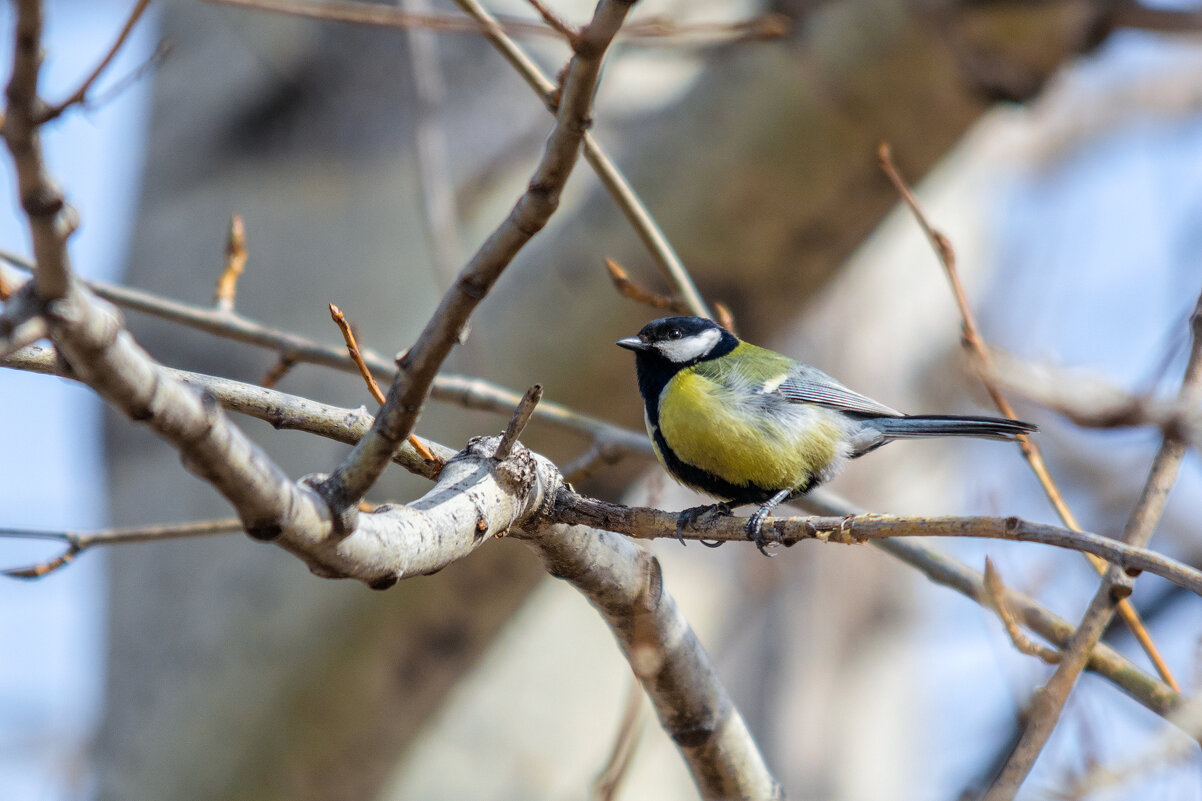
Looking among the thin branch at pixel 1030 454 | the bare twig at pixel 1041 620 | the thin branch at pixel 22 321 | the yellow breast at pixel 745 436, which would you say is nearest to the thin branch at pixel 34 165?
the thin branch at pixel 22 321

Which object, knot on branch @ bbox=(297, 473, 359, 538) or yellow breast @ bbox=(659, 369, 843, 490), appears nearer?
knot on branch @ bbox=(297, 473, 359, 538)

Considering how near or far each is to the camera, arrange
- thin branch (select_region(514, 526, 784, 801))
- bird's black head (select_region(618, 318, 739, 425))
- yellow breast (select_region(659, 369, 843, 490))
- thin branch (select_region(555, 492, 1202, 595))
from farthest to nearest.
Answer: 1. bird's black head (select_region(618, 318, 739, 425))
2. yellow breast (select_region(659, 369, 843, 490))
3. thin branch (select_region(514, 526, 784, 801))
4. thin branch (select_region(555, 492, 1202, 595))

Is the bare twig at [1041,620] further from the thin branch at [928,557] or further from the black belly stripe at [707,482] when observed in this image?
the black belly stripe at [707,482]

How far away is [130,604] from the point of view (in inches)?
146

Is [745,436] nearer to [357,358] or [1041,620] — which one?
[1041,620]

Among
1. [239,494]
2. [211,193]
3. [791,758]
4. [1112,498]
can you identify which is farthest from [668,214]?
[791,758]

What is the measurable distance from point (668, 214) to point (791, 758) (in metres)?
5.45

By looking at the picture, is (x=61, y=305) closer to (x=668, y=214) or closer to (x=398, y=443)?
(x=398, y=443)

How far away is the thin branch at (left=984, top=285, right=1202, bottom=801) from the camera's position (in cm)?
146

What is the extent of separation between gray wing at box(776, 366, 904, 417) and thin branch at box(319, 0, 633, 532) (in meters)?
1.65

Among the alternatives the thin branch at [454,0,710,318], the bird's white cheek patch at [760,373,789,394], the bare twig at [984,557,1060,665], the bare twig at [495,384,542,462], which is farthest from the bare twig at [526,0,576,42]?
the bird's white cheek patch at [760,373,789,394]

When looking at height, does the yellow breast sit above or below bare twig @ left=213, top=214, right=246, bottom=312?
below

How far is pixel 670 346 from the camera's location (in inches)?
113

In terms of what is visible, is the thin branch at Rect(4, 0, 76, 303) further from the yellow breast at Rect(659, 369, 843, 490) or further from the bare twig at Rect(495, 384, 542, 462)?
the yellow breast at Rect(659, 369, 843, 490)
